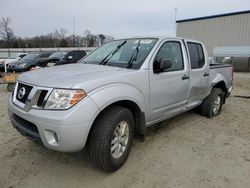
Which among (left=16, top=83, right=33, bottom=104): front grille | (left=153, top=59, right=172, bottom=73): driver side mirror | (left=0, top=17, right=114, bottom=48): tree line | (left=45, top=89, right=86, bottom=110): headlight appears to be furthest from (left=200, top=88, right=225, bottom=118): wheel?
(left=0, top=17, right=114, bottom=48): tree line

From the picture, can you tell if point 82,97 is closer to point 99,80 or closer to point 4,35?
point 99,80

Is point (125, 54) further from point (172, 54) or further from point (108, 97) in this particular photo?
point (108, 97)

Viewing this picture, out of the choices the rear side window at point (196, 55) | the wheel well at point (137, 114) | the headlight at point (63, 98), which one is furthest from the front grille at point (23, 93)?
the rear side window at point (196, 55)

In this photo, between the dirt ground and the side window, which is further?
the side window

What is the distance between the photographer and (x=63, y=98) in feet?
8.26

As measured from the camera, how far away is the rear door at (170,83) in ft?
11.5

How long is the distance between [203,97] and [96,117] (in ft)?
10.3

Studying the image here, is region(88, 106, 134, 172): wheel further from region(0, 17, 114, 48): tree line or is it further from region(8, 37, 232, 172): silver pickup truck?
region(0, 17, 114, 48): tree line

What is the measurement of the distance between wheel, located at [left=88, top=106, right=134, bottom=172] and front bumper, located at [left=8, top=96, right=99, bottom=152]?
0.63 ft

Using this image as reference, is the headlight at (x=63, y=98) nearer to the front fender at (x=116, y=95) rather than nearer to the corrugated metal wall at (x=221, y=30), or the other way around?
the front fender at (x=116, y=95)

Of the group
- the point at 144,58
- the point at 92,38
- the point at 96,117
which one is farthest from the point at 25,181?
the point at 92,38

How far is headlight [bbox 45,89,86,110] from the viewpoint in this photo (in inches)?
98.1

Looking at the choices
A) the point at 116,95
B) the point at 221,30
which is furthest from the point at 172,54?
the point at 221,30

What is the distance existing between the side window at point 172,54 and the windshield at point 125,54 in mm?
205
